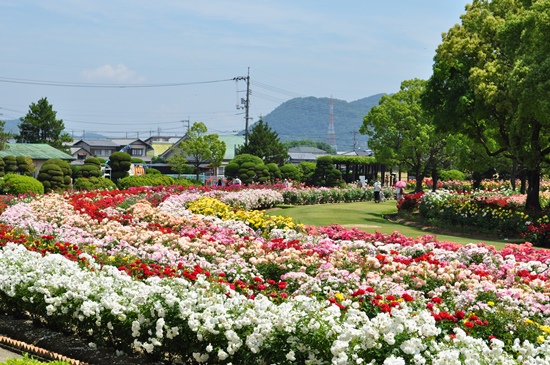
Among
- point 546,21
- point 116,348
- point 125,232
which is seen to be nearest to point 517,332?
point 116,348

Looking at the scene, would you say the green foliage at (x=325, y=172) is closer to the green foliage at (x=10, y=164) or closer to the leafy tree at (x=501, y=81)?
the green foliage at (x=10, y=164)

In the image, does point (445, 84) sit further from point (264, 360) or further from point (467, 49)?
point (264, 360)

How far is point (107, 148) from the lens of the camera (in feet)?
390

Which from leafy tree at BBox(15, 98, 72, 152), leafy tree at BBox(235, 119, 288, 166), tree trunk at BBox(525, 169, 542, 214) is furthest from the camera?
leafy tree at BBox(15, 98, 72, 152)

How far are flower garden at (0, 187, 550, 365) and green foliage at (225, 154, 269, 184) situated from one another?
29195mm

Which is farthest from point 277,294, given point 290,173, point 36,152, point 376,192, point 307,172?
point 36,152

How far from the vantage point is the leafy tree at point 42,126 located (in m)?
75.1

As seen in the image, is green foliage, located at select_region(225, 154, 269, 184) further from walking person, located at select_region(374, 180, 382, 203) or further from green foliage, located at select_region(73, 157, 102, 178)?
green foliage, located at select_region(73, 157, 102, 178)

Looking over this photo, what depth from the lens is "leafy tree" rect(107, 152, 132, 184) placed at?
43.4 m

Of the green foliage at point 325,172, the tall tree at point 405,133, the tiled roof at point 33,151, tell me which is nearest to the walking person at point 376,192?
the tall tree at point 405,133

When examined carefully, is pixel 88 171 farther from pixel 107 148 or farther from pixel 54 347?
pixel 107 148

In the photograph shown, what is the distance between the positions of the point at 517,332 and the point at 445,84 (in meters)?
20.1

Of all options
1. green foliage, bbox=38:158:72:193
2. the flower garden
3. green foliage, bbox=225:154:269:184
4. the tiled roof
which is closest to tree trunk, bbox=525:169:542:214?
the flower garden

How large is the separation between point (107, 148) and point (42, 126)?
44.1 meters
